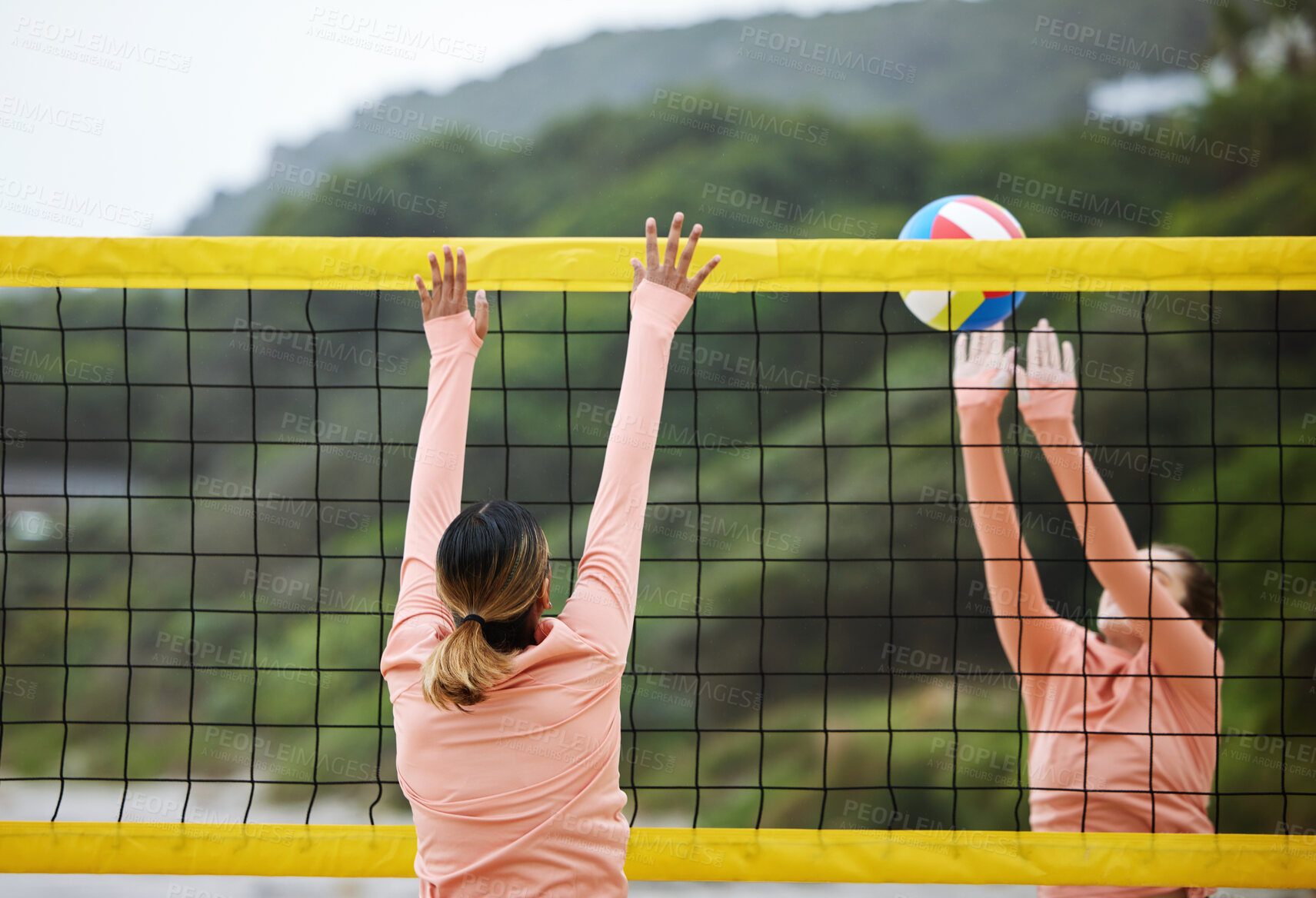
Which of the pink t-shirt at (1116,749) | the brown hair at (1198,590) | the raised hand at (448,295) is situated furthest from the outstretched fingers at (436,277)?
the brown hair at (1198,590)

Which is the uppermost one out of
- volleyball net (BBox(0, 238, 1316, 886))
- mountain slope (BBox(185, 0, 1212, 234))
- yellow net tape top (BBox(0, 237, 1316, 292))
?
mountain slope (BBox(185, 0, 1212, 234))

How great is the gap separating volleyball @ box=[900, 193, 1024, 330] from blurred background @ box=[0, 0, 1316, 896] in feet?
14.1

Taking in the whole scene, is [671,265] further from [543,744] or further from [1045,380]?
[1045,380]

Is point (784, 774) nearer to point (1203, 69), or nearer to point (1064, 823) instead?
point (1064, 823)

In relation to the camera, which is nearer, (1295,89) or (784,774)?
(784,774)

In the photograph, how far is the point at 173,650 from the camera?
10.6 m

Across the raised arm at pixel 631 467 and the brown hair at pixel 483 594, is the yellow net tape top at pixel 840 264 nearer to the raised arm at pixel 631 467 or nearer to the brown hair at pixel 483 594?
the raised arm at pixel 631 467

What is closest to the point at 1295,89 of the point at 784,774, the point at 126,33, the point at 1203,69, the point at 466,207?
the point at 1203,69

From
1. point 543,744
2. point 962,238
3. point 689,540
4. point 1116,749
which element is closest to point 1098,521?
point 1116,749

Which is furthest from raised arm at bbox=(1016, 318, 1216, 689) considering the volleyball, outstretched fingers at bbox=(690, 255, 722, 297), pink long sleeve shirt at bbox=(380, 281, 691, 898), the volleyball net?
the volleyball net

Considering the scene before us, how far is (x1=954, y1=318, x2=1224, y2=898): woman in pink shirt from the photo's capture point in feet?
6.26

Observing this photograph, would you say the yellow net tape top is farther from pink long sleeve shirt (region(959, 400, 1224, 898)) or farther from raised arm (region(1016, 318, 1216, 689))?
pink long sleeve shirt (region(959, 400, 1224, 898))

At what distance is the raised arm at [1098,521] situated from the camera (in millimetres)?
1875

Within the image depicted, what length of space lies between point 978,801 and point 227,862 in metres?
7.57
